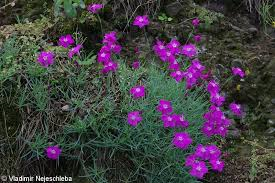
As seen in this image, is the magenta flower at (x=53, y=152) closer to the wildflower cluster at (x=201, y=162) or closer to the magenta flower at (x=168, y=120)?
the magenta flower at (x=168, y=120)

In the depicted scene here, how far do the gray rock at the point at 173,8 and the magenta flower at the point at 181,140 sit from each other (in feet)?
5.28

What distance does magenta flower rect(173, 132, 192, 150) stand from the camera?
2.51 meters

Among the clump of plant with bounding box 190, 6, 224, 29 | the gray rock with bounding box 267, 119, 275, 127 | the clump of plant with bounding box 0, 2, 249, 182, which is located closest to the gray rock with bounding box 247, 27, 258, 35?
the clump of plant with bounding box 190, 6, 224, 29

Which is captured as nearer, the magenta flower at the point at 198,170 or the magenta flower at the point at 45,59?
the magenta flower at the point at 198,170

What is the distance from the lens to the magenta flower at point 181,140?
8.24ft

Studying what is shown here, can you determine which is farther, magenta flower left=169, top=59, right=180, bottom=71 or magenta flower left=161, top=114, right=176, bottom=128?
magenta flower left=169, top=59, right=180, bottom=71

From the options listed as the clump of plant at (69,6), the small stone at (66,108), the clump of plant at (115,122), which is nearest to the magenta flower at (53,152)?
the clump of plant at (115,122)

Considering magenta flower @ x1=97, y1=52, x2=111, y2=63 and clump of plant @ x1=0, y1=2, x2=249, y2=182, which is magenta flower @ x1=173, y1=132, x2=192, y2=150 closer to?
clump of plant @ x1=0, y1=2, x2=249, y2=182

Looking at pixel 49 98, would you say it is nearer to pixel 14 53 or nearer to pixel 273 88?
pixel 14 53

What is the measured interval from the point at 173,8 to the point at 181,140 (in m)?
1.69

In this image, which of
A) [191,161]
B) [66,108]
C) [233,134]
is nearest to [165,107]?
[191,161]

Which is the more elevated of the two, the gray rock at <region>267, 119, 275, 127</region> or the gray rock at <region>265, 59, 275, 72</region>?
the gray rock at <region>265, 59, 275, 72</region>

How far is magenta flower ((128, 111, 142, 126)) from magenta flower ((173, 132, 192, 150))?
0.71ft

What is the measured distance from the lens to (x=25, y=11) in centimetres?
380
